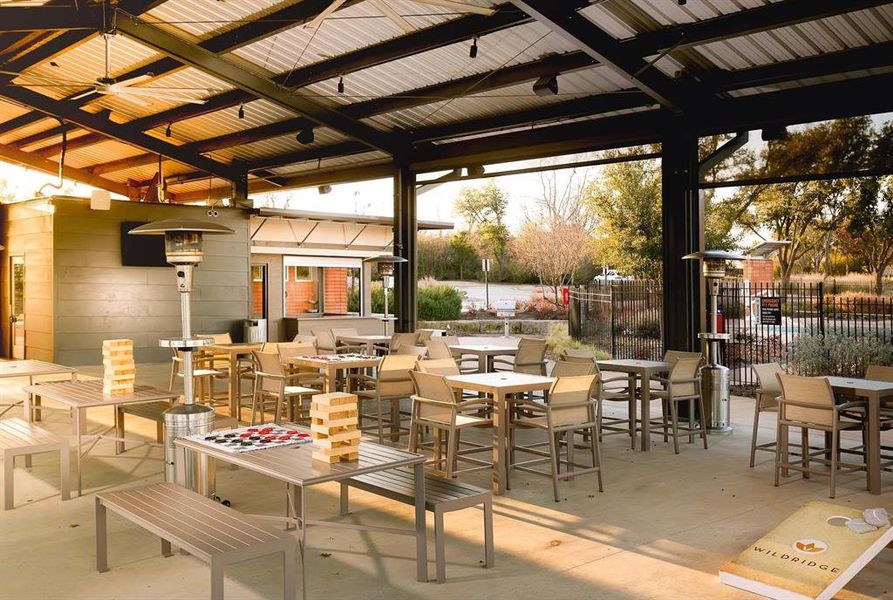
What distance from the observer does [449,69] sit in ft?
31.0

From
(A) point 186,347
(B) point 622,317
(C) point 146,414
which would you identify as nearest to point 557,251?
(B) point 622,317

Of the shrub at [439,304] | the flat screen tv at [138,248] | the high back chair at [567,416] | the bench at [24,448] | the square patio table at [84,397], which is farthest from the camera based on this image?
the shrub at [439,304]

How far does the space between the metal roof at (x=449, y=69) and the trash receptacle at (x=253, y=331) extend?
3.75 m

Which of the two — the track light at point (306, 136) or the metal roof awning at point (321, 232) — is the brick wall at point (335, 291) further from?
the track light at point (306, 136)

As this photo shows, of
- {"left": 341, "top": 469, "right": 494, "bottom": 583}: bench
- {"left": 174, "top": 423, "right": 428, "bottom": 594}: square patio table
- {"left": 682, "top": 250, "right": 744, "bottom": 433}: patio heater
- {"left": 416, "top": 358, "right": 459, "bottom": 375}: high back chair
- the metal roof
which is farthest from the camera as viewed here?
{"left": 682, "top": 250, "right": 744, "bottom": 433}: patio heater

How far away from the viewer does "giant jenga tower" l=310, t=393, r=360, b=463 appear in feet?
11.8

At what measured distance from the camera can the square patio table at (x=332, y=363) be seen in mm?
7062

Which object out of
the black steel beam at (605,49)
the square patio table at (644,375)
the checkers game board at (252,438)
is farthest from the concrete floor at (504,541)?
the black steel beam at (605,49)

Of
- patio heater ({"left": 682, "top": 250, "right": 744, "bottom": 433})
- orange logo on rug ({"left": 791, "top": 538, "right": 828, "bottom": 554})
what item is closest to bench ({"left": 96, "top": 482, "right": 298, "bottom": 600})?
orange logo on rug ({"left": 791, "top": 538, "right": 828, "bottom": 554})

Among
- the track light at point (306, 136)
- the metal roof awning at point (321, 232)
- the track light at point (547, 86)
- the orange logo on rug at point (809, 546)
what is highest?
the track light at point (306, 136)

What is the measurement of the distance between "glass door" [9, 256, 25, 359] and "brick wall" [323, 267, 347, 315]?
673cm

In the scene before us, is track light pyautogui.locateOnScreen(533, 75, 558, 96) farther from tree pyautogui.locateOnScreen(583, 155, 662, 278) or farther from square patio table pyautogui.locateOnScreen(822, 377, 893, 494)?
tree pyautogui.locateOnScreen(583, 155, 662, 278)

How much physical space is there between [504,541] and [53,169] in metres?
16.8

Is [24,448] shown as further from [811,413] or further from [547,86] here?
[547,86]
